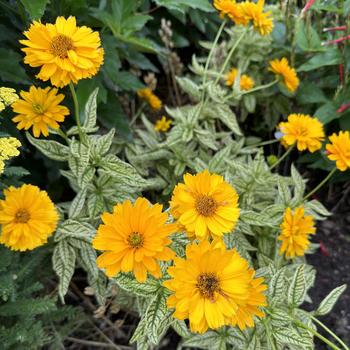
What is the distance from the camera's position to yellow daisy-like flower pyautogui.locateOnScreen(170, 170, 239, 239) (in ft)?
3.37

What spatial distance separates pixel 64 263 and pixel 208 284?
0.54m

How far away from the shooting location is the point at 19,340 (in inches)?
51.6

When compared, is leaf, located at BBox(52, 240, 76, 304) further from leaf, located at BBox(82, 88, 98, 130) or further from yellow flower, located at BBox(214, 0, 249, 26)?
yellow flower, located at BBox(214, 0, 249, 26)

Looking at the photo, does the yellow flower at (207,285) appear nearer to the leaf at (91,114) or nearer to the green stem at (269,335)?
the green stem at (269,335)

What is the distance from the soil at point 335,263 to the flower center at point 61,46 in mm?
1352

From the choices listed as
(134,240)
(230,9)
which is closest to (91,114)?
(134,240)

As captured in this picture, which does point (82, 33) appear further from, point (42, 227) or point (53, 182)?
point (53, 182)

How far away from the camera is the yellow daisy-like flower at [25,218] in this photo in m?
1.11

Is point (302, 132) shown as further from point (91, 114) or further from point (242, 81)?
point (91, 114)

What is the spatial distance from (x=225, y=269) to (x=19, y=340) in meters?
0.68

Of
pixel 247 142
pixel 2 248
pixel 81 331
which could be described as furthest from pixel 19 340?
pixel 247 142

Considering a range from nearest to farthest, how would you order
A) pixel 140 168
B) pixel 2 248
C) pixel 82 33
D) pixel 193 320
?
→ 1. pixel 193 320
2. pixel 82 33
3. pixel 2 248
4. pixel 140 168

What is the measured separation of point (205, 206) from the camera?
3.44 feet

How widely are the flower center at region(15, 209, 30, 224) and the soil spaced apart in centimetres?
119
